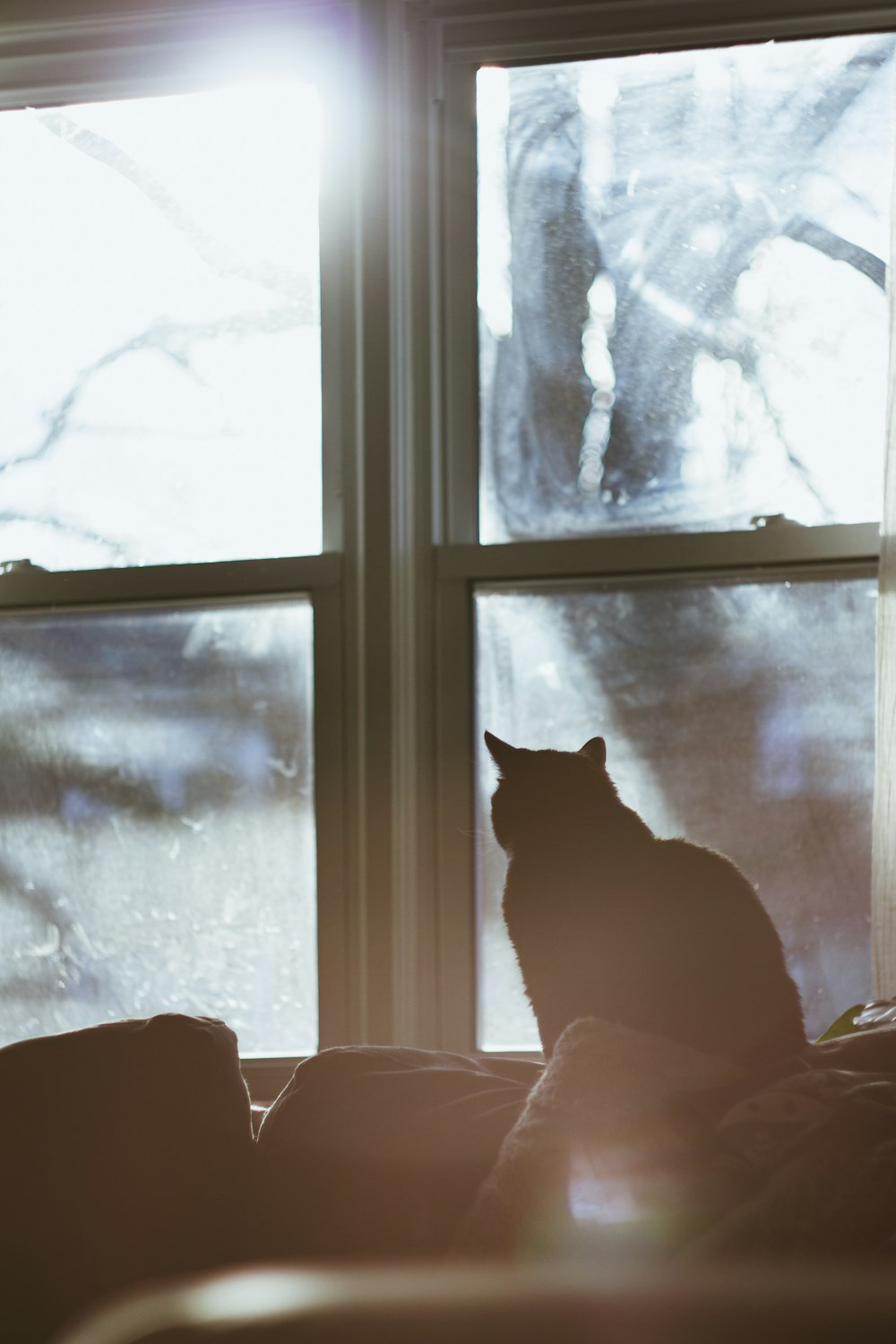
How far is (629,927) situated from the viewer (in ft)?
3.65

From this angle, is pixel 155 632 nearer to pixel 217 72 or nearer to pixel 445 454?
pixel 445 454

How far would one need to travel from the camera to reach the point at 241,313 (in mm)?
1854

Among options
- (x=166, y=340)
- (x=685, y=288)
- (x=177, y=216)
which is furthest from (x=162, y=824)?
(x=685, y=288)

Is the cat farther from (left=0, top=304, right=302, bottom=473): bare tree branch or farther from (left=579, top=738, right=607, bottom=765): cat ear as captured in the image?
(left=0, top=304, right=302, bottom=473): bare tree branch

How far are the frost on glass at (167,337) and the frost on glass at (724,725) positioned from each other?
46 centimetres

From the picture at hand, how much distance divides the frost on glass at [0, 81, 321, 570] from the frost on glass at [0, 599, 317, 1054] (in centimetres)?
17

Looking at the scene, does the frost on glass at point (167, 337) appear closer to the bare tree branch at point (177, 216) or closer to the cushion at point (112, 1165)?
the bare tree branch at point (177, 216)

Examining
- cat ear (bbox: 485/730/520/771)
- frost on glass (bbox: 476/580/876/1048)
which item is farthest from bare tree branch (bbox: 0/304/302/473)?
cat ear (bbox: 485/730/520/771)

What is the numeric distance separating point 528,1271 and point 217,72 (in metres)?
2.05

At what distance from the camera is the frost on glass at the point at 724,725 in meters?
1.66

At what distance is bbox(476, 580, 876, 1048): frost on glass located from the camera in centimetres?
166

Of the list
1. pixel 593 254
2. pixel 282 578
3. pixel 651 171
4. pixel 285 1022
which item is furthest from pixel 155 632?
pixel 651 171

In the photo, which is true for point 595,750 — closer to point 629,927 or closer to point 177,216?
point 629,927

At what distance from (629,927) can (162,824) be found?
0.97 meters
